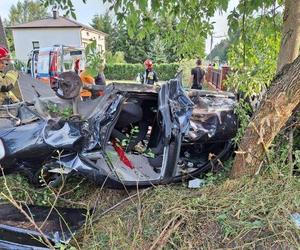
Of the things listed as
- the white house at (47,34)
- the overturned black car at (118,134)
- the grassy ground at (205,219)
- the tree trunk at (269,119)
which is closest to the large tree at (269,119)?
the tree trunk at (269,119)

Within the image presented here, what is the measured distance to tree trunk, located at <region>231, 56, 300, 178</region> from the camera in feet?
9.09

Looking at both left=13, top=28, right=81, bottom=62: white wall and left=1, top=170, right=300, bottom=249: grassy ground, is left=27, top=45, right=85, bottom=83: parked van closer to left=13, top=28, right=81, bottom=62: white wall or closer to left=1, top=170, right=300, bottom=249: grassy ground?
left=1, top=170, right=300, bottom=249: grassy ground

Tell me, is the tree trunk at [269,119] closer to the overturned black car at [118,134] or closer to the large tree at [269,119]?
the large tree at [269,119]

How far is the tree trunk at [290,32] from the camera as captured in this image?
3.76m

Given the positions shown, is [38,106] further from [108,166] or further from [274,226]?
[274,226]

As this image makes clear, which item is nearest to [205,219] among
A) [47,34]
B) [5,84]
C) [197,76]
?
[5,84]

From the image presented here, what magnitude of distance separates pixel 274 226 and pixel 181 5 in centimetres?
310

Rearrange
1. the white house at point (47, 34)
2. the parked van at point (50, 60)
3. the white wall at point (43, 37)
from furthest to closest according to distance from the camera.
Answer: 1. the white wall at point (43, 37)
2. the white house at point (47, 34)
3. the parked van at point (50, 60)

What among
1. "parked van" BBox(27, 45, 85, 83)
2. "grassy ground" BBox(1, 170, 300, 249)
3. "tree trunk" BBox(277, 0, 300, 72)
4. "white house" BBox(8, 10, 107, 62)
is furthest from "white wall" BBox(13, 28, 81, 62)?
"grassy ground" BBox(1, 170, 300, 249)

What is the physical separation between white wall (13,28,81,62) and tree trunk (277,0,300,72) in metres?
31.4

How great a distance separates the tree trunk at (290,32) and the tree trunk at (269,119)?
105 centimetres

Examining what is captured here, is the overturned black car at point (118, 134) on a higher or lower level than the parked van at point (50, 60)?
higher

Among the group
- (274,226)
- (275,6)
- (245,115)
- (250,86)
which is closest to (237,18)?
(275,6)

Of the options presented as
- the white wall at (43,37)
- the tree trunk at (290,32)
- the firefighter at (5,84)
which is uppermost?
the tree trunk at (290,32)
